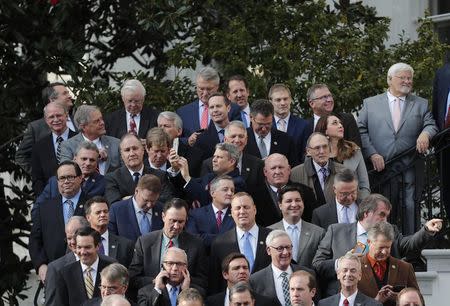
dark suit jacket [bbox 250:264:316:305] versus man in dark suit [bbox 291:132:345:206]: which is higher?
man in dark suit [bbox 291:132:345:206]

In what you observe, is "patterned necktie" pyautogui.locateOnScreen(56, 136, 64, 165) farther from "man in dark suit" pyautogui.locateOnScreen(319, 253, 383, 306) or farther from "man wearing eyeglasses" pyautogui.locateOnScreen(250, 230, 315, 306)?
"man in dark suit" pyautogui.locateOnScreen(319, 253, 383, 306)

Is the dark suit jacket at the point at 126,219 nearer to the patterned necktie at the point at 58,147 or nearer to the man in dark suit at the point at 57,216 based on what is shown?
the man in dark suit at the point at 57,216

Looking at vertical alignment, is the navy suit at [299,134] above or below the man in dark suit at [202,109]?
below

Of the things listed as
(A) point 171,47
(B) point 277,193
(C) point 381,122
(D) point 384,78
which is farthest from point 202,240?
(A) point 171,47

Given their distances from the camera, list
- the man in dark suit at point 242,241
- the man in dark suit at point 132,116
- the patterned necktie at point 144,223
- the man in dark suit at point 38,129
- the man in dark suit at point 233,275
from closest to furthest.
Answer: the man in dark suit at point 233,275 < the man in dark suit at point 242,241 < the patterned necktie at point 144,223 < the man in dark suit at point 132,116 < the man in dark suit at point 38,129

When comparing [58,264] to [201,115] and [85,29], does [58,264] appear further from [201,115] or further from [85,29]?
[85,29]

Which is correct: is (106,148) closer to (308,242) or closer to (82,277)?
(82,277)

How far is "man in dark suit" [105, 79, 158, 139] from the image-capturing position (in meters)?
25.0

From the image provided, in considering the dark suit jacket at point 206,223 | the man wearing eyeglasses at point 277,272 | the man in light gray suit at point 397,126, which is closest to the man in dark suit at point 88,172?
the dark suit jacket at point 206,223

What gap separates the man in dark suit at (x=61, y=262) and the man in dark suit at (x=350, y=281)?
2624mm

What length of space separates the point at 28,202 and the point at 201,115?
3346 mm

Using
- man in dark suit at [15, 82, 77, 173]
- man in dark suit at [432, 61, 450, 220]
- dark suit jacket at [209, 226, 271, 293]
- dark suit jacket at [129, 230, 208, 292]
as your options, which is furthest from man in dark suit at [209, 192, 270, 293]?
man in dark suit at [15, 82, 77, 173]

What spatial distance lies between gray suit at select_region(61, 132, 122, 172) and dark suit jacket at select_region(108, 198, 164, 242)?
121 centimetres

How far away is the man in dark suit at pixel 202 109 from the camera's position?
2522 centimetres
